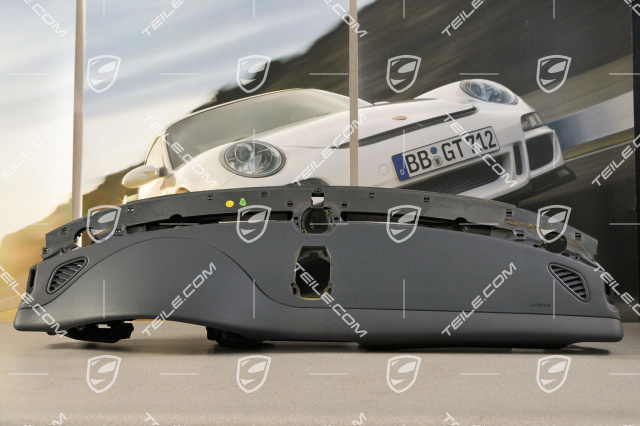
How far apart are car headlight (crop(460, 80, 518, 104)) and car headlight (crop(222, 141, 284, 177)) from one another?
2.80 ft

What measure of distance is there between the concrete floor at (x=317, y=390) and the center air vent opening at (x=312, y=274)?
4.3 inches

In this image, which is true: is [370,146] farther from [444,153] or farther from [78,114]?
[78,114]

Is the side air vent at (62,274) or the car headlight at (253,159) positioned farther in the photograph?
the car headlight at (253,159)

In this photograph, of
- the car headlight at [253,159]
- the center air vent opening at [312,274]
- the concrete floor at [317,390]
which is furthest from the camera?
the car headlight at [253,159]

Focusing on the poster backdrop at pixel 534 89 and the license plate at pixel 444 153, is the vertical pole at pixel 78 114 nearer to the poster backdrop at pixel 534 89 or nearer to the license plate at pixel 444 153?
the poster backdrop at pixel 534 89

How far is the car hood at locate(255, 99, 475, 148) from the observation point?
8.26 ft

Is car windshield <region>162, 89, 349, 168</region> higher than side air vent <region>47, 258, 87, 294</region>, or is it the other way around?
car windshield <region>162, 89, 349, 168</region>

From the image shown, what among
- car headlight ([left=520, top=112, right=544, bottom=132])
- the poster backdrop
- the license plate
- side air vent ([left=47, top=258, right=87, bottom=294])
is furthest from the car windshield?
side air vent ([left=47, top=258, right=87, bottom=294])

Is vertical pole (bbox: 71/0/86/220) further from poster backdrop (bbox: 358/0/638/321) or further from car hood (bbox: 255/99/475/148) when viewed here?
poster backdrop (bbox: 358/0/638/321)

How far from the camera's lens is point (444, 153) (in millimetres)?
2541

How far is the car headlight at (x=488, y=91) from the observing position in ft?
8.64

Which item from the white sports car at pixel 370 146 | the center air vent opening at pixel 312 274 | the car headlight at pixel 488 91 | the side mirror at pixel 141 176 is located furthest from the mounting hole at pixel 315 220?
the car headlight at pixel 488 91

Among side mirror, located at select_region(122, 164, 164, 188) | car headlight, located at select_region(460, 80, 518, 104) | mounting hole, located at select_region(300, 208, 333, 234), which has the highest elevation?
car headlight, located at select_region(460, 80, 518, 104)

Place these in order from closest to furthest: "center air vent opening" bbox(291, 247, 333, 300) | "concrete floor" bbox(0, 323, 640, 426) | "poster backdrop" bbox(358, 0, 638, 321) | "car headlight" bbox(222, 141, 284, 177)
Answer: "concrete floor" bbox(0, 323, 640, 426)
"center air vent opening" bbox(291, 247, 333, 300)
"car headlight" bbox(222, 141, 284, 177)
"poster backdrop" bbox(358, 0, 638, 321)
